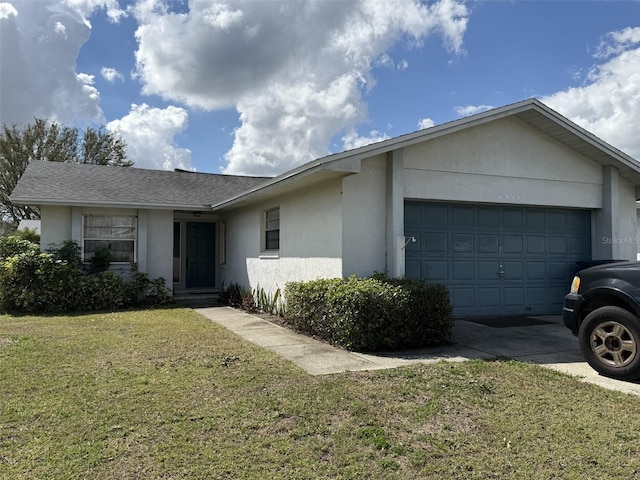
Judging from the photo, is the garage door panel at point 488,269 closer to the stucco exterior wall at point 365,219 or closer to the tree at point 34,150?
the stucco exterior wall at point 365,219

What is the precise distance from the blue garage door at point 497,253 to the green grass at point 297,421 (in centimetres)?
350

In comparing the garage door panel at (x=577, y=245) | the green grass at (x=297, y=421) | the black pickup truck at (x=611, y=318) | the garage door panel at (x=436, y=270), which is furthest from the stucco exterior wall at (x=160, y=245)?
Answer: the black pickup truck at (x=611, y=318)

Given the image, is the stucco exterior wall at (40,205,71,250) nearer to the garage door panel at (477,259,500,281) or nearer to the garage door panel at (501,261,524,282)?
the garage door panel at (477,259,500,281)

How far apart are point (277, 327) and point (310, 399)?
4.67 m

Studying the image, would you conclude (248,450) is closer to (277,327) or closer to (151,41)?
(277,327)

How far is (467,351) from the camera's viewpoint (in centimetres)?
660

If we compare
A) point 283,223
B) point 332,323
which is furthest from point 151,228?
point 332,323

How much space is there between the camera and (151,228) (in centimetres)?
1352

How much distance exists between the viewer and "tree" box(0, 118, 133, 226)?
91.0 feet

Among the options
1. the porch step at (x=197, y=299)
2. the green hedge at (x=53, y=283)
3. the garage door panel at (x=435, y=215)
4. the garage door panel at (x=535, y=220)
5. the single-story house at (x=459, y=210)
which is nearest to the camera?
the single-story house at (x=459, y=210)

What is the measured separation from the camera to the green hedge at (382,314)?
21.9 feet

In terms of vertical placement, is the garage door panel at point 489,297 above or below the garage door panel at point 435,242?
below

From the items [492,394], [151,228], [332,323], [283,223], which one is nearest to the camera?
[492,394]

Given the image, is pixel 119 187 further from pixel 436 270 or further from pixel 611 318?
pixel 611 318
